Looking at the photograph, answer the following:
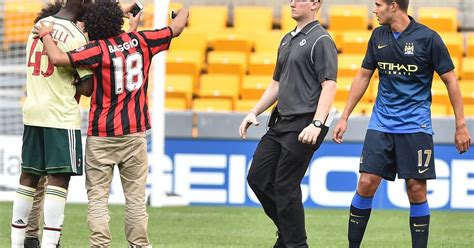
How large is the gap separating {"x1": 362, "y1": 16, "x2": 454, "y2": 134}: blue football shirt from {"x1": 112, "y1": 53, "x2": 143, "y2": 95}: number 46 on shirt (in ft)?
5.70

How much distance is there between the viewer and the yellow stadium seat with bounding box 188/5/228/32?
1702 centimetres

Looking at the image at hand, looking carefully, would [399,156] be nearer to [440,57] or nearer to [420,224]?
[420,224]

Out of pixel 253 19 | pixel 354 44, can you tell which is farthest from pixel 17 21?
pixel 354 44

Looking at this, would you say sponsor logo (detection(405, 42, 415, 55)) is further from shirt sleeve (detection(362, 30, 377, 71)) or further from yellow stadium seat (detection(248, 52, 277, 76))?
yellow stadium seat (detection(248, 52, 277, 76))

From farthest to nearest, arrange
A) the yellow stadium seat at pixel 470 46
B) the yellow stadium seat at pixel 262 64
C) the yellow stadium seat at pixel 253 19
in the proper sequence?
the yellow stadium seat at pixel 253 19 < the yellow stadium seat at pixel 470 46 < the yellow stadium seat at pixel 262 64

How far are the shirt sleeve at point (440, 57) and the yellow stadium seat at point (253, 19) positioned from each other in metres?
9.55

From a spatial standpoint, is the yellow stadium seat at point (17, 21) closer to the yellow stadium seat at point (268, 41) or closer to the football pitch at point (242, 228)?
the football pitch at point (242, 228)

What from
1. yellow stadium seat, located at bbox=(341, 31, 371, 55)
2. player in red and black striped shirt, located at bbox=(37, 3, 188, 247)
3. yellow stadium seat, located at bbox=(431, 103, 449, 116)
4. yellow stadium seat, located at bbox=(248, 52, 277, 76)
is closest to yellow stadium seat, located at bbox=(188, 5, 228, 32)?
yellow stadium seat, located at bbox=(248, 52, 277, 76)

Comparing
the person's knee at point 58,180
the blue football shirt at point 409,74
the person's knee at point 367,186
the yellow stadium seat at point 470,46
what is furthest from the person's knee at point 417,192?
the yellow stadium seat at point 470,46

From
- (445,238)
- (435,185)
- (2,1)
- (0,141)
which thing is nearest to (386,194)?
(435,185)

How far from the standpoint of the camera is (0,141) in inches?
518

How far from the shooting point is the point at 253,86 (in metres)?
14.8

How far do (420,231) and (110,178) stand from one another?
226cm

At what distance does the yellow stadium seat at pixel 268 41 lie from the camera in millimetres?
16016
